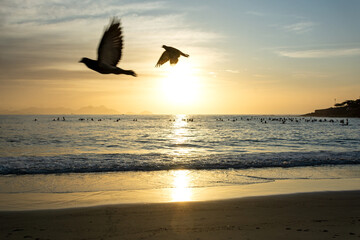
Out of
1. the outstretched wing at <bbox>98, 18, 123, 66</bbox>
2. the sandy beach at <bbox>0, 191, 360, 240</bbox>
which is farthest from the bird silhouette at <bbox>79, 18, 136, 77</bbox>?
the sandy beach at <bbox>0, 191, 360, 240</bbox>

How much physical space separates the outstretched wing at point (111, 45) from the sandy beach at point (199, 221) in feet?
11.2

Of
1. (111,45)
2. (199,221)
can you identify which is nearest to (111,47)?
(111,45)

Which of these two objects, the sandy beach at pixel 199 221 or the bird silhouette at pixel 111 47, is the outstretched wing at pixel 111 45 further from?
the sandy beach at pixel 199 221

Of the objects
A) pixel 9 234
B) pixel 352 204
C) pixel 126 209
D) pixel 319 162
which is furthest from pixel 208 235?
pixel 319 162

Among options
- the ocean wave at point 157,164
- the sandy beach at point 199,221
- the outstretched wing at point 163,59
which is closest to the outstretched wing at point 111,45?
the outstretched wing at point 163,59

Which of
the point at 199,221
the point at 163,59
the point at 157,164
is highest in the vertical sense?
the point at 163,59

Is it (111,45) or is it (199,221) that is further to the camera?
(199,221)

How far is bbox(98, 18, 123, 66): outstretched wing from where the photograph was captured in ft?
15.7

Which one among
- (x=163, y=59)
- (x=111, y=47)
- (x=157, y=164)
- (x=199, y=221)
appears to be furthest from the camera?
(x=157, y=164)

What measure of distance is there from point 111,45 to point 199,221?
14.1 ft

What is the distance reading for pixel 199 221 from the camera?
22.7 feet

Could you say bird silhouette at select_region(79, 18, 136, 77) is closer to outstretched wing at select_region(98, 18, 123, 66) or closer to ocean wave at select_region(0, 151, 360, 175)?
outstretched wing at select_region(98, 18, 123, 66)

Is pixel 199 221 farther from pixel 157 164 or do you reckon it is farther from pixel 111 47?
pixel 157 164

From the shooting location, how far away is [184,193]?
9812mm
